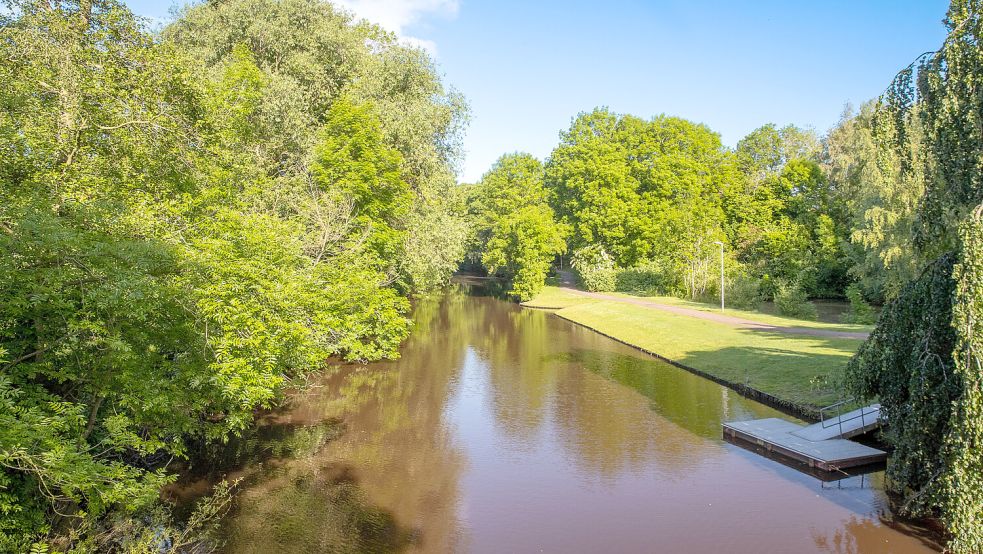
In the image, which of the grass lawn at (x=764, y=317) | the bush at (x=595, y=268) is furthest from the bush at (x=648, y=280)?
the grass lawn at (x=764, y=317)

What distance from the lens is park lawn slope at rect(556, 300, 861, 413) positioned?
19812 millimetres

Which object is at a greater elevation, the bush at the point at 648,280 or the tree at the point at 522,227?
the tree at the point at 522,227

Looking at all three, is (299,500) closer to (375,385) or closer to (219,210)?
(219,210)

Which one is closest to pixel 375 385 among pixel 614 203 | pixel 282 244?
pixel 282 244

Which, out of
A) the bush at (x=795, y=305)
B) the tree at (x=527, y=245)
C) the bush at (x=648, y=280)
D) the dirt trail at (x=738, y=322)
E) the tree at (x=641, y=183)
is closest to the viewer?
the dirt trail at (x=738, y=322)

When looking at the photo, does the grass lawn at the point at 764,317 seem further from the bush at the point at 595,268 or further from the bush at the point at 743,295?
the bush at the point at 595,268

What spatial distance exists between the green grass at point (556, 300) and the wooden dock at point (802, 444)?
32.6 m

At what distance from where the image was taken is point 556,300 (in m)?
54.4

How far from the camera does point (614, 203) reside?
193 feet

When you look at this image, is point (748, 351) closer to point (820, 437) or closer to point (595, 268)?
point (820, 437)

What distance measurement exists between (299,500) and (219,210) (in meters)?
7.05

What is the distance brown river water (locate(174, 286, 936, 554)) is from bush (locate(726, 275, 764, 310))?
19.5 metres

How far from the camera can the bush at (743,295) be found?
4181 cm

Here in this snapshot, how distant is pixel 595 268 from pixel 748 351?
3296 centimetres
